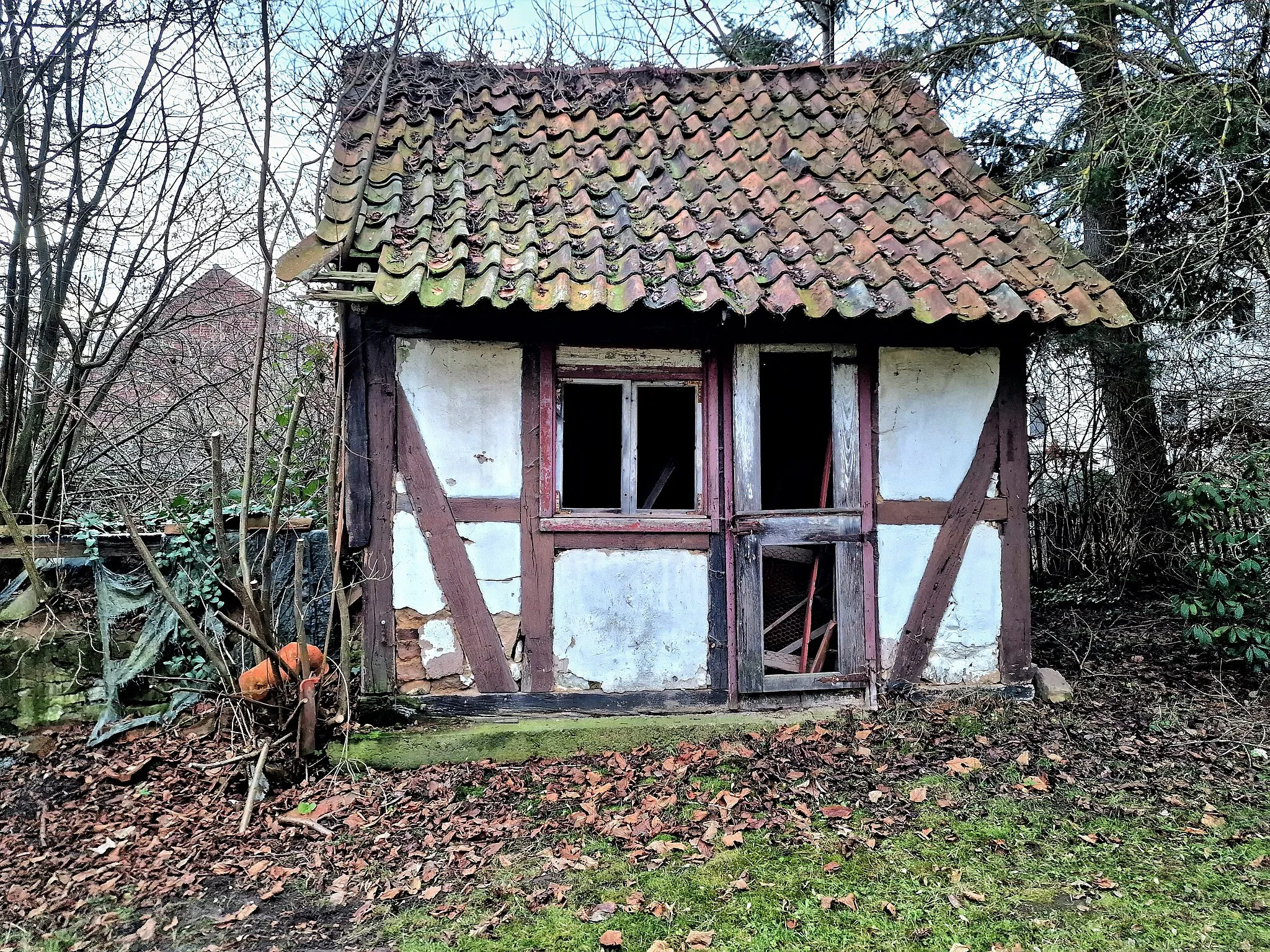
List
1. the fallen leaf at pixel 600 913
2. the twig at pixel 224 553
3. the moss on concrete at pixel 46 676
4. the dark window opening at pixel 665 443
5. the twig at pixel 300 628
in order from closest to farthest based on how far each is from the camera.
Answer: the fallen leaf at pixel 600 913, the twig at pixel 224 553, the twig at pixel 300 628, the moss on concrete at pixel 46 676, the dark window opening at pixel 665 443

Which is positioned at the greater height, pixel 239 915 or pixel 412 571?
pixel 412 571

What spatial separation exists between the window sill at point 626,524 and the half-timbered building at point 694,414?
0.05 feet

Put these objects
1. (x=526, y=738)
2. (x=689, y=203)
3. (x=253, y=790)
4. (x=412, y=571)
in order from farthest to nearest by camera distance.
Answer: (x=689, y=203) < (x=412, y=571) < (x=526, y=738) < (x=253, y=790)

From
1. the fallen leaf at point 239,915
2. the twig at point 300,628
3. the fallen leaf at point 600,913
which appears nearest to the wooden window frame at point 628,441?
the twig at point 300,628

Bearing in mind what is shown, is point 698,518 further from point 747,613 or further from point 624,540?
point 747,613

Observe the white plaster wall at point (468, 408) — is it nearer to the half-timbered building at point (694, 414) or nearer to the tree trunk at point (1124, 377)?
the half-timbered building at point (694, 414)

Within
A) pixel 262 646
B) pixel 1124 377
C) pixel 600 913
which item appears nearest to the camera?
pixel 600 913

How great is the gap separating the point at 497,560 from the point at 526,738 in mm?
1102

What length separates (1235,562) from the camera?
5906 mm

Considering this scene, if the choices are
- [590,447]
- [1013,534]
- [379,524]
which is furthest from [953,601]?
[590,447]

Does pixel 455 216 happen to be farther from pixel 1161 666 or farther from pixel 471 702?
pixel 1161 666

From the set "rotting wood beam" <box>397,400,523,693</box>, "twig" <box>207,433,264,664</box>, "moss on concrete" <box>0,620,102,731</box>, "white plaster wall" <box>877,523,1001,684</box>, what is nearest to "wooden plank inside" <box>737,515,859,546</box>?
"white plaster wall" <box>877,523,1001,684</box>

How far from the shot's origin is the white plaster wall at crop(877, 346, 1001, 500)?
528cm

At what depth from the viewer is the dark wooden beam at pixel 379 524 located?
4.91m
